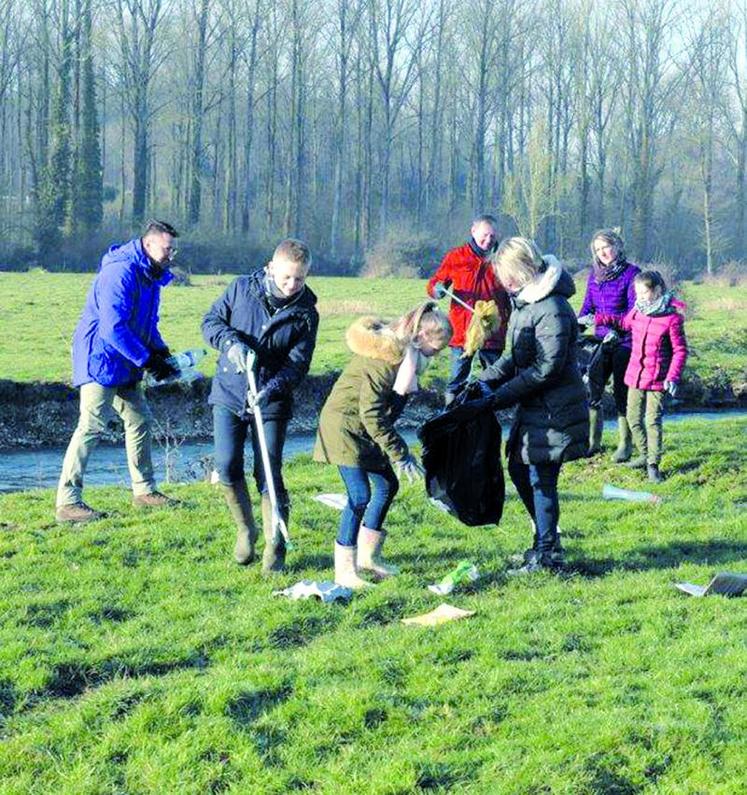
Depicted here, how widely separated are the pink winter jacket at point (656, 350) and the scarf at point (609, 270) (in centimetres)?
45

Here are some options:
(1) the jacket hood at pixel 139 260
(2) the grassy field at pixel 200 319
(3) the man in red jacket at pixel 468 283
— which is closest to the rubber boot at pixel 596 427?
(3) the man in red jacket at pixel 468 283

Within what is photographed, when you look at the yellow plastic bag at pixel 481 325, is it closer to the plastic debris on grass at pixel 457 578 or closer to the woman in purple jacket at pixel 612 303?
the plastic debris on grass at pixel 457 578

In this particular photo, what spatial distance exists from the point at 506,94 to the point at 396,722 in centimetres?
6332

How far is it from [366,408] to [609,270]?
5419mm

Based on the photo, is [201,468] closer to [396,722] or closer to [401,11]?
[396,722]

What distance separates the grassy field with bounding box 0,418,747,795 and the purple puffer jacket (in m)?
3.00

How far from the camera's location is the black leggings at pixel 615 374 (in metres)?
12.1

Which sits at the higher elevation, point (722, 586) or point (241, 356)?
point (241, 356)

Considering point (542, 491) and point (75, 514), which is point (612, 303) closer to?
point (542, 491)

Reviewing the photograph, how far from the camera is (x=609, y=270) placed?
39.1 feet

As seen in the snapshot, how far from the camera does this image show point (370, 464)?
24.7 ft

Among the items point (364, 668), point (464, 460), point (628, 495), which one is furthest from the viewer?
point (628, 495)

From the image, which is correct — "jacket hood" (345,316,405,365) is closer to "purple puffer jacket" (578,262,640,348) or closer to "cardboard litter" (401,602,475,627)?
"cardboard litter" (401,602,475,627)

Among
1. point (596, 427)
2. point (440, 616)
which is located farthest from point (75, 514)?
point (596, 427)
